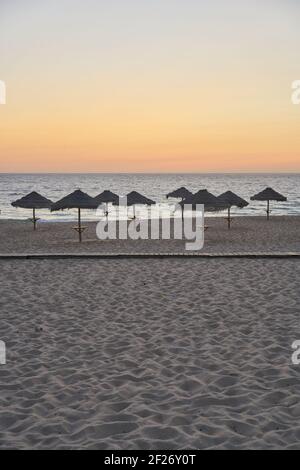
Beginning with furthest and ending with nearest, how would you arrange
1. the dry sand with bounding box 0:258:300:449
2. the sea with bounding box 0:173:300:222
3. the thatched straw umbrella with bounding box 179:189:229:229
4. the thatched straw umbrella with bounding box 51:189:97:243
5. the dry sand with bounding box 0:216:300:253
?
the sea with bounding box 0:173:300:222, the thatched straw umbrella with bounding box 179:189:229:229, the thatched straw umbrella with bounding box 51:189:97:243, the dry sand with bounding box 0:216:300:253, the dry sand with bounding box 0:258:300:449

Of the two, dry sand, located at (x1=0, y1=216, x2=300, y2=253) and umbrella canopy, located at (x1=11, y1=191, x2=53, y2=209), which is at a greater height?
umbrella canopy, located at (x1=11, y1=191, x2=53, y2=209)

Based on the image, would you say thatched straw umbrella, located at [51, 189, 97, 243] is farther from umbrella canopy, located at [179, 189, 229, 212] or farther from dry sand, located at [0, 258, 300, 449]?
dry sand, located at [0, 258, 300, 449]

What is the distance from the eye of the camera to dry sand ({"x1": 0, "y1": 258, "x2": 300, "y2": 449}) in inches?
150

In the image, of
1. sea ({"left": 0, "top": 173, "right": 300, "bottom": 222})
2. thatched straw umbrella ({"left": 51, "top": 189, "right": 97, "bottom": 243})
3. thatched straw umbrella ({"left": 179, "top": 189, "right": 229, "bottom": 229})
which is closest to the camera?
thatched straw umbrella ({"left": 51, "top": 189, "right": 97, "bottom": 243})

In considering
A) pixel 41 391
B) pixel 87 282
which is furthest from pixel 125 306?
pixel 41 391

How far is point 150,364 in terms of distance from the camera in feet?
17.1

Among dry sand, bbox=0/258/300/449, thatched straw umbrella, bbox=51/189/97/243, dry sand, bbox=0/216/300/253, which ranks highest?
thatched straw umbrella, bbox=51/189/97/243

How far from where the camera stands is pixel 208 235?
20.4 m

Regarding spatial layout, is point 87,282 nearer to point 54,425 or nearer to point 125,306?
point 125,306

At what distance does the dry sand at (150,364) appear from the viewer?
3.80 metres

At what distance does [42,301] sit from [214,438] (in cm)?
509

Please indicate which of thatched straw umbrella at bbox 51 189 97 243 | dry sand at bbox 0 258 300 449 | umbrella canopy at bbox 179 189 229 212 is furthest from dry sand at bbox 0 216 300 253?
dry sand at bbox 0 258 300 449

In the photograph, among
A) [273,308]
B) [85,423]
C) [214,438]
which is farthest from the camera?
[273,308]

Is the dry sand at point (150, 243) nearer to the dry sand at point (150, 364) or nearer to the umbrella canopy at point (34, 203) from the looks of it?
the umbrella canopy at point (34, 203)
